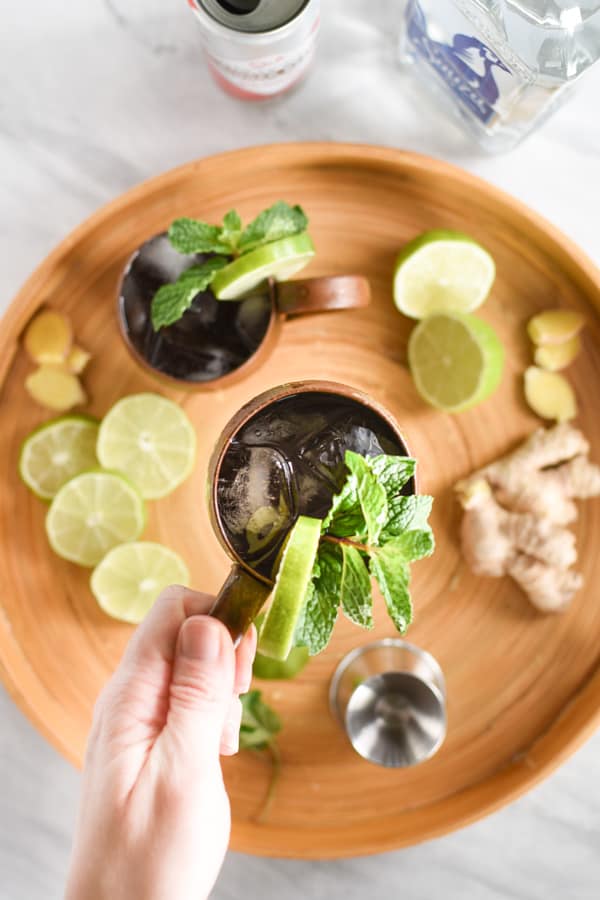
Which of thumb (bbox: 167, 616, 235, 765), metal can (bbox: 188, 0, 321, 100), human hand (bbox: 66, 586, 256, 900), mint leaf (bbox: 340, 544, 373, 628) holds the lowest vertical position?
human hand (bbox: 66, 586, 256, 900)

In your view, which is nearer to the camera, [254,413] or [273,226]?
[254,413]

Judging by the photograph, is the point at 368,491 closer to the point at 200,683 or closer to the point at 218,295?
the point at 200,683

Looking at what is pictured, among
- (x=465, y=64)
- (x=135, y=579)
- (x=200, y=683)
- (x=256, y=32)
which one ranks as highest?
(x=465, y=64)

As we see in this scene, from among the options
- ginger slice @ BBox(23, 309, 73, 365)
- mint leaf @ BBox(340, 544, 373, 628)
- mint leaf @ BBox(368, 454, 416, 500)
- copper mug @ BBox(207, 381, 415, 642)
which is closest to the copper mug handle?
copper mug @ BBox(207, 381, 415, 642)

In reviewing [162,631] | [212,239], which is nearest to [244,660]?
[162,631]

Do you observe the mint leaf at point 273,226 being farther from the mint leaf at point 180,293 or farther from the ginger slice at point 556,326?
the ginger slice at point 556,326

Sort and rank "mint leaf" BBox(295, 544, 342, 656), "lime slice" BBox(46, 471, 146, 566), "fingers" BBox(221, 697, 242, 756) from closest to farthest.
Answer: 1. "mint leaf" BBox(295, 544, 342, 656)
2. "fingers" BBox(221, 697, 242, 756)
3. "lime slice" BBox(46, 471, 146, 566)

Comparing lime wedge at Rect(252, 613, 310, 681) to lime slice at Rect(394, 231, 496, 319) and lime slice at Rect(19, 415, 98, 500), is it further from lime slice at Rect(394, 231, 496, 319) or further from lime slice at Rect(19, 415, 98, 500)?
lime slice at Rect(394, 231, 496, 319)

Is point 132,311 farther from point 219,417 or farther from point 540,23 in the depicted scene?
point 540,23
